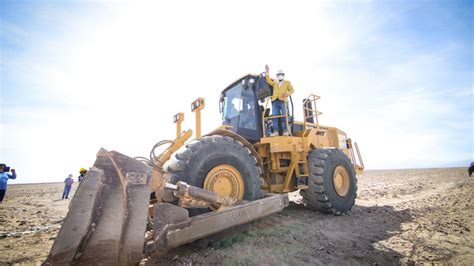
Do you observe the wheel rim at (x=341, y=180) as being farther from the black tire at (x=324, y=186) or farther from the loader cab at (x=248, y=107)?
the loader cab at (x=248, y=107)

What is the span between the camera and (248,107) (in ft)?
18.5

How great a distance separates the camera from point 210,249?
296 cm

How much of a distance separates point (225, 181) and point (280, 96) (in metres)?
3.02

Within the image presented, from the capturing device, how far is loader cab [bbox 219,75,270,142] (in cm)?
543

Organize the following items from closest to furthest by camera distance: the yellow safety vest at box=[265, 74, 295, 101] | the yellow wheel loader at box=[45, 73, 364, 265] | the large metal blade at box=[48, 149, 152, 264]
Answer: the large metal blade at box=[48, 149, 152, 264] < the yellow wheel loader at box=[45, 73, 364, 265] < the yellow safety vest at box=[265, 74, 295, 101]

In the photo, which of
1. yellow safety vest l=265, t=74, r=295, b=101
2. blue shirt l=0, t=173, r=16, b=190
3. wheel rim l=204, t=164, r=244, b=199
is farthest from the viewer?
blue shirt l=0, t=173, r=16, b=190

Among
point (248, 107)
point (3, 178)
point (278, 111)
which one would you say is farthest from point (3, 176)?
point (278, 111)

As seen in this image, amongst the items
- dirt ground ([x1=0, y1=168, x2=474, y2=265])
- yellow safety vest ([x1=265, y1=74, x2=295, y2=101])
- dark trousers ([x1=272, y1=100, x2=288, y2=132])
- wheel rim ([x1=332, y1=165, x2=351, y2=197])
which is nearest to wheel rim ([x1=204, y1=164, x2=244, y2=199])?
dirt ground ([x1=0, y1=168, x2=474, y2=265])

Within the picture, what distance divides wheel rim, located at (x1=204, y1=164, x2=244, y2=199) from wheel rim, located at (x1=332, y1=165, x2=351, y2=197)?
3.14 metres

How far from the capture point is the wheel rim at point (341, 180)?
5555mm

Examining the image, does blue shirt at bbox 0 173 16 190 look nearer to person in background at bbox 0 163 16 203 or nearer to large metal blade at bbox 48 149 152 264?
person in background at bbox 0 163 16 203

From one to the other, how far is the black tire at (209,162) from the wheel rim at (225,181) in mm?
64

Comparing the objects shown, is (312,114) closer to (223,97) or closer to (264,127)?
(264,127)

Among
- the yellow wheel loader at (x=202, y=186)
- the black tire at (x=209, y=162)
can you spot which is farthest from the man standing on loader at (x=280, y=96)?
the black tire at (x=209, y=162)
